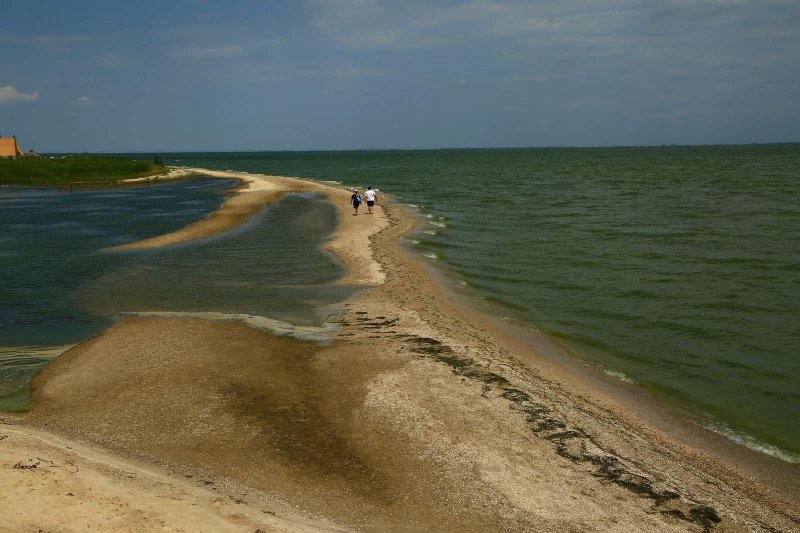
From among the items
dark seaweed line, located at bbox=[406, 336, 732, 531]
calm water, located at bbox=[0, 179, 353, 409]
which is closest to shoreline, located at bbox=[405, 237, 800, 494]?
dark seaweed line, located at bbox=[406, 336, 732, 531]

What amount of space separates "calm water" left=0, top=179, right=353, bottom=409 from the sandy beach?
211cm

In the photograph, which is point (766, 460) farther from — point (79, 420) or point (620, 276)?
point (620, 276)

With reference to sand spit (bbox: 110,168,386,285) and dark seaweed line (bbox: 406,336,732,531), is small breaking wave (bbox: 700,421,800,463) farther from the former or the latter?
sand spit (bbox: 110,168,386,285)

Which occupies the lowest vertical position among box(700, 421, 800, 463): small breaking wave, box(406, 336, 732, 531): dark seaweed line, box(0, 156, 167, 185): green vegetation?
box(700, 421, 800, 463): small breaking wave

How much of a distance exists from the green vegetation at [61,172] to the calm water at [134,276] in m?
39.8

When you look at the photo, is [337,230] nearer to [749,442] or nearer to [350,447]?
[350,447]

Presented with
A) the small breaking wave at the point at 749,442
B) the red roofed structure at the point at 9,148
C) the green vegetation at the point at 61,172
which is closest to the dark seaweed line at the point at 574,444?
the small breaking wave at the point at 749,442

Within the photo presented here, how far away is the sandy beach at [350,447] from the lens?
771 centimetres

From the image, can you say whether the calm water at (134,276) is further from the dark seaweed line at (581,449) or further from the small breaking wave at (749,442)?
the small breaking wave at (749,442)

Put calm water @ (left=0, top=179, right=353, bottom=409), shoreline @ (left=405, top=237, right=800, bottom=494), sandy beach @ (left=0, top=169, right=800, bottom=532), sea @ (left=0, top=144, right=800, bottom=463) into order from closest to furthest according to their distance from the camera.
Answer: sandy beach @ (left=0, top=169, right=800, bottom=532)
shoreline @ (left=405, top=237, right=800, bottom=494)
sea @ (left=0, top=144, right=800, bottom=463)
calm water @ (left=0, top=179, right=353, bottom=409)

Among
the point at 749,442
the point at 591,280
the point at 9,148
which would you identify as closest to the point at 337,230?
the point at 591,280

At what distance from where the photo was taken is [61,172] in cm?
8144

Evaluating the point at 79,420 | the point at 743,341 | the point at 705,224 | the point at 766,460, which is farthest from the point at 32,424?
the point at 705,224

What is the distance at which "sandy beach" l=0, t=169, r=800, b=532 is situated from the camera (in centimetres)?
771
